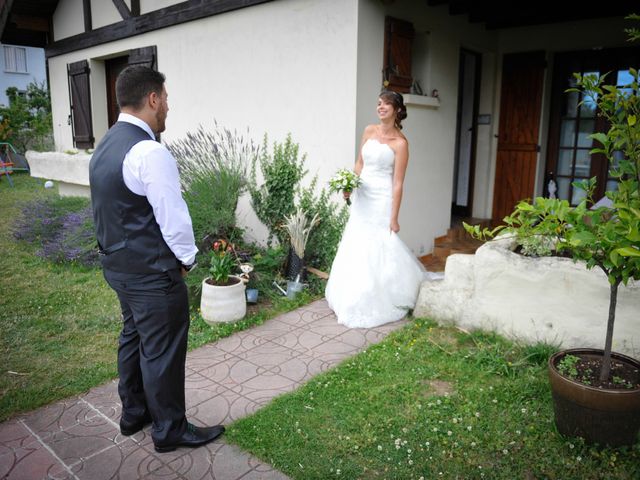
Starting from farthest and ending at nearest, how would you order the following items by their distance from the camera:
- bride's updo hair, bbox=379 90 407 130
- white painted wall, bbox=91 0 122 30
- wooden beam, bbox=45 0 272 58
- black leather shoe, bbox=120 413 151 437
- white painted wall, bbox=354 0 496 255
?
white painted wall, bbox=91 0 122 30 < wooden beam, bbox=45 0 272 58 < white painted wall, bbox=354 0 496 255 < bride's updo hair, bbox=379 90 407 130 < black leather shoe, bbox=120 413 151 437

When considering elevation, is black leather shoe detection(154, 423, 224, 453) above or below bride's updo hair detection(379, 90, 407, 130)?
below

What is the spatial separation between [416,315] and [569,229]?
6.75ft

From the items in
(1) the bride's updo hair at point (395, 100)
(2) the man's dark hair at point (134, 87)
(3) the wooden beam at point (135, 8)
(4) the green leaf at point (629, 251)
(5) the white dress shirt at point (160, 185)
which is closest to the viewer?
(4) the green leaf at point (629, 251)

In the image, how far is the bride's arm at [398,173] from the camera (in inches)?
177

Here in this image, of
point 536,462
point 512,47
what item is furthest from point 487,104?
point 536,462

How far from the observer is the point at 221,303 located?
14.4 ft

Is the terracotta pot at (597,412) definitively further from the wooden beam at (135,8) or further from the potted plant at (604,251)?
the wooden beam at (135,8)

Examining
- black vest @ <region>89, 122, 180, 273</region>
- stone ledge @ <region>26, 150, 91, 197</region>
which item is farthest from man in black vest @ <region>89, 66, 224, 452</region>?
stone ledge @ <region>26, 150, 91, 197</region>

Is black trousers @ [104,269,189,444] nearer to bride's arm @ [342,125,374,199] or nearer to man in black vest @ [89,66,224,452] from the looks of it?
man in black vest @ [89,66,224,452]

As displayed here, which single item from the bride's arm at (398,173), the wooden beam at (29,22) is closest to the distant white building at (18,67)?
the wooden beam at (29,22)

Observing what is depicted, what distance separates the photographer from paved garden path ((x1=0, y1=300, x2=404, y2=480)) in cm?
259

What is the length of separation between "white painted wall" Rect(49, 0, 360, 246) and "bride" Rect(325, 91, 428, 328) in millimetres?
642

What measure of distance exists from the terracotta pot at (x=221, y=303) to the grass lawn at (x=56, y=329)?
0.26 feet

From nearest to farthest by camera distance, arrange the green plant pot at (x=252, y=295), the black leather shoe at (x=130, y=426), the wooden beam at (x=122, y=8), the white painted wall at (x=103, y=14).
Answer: the black leather shoe at (x=130, y=426) → the green plant pot at (x=252, y=295) → the wooden beam at (x=122, y=8) → the white painted wall at (x=103, y=14)
